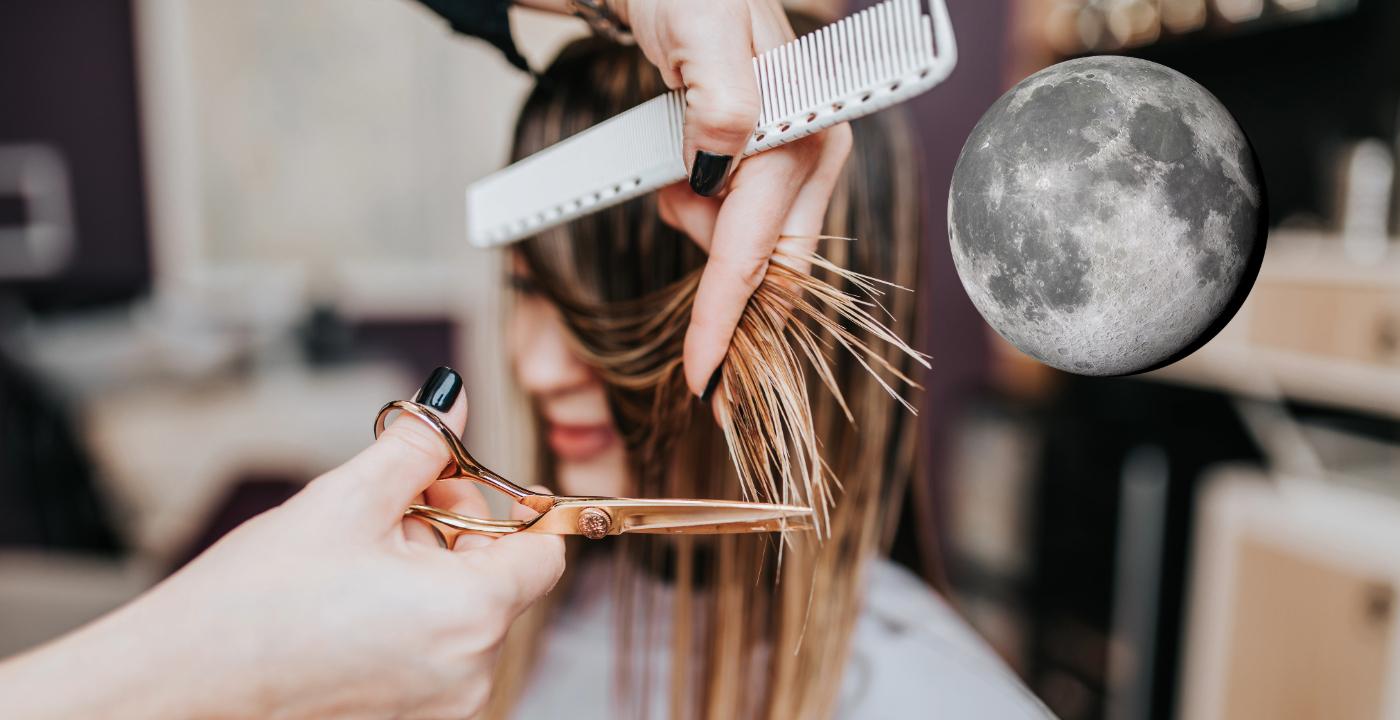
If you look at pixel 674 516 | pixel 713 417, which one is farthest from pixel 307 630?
pixel 713 417

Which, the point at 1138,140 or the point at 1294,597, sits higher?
the point at 1138,140

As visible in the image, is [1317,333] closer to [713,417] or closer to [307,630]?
[713,417]

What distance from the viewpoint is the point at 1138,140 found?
29 centimetres

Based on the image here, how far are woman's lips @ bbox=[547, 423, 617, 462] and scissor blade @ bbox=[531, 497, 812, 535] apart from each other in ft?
1.10

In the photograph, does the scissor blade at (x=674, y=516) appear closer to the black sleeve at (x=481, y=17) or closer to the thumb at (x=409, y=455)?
the thumb at (x=409, y=455)

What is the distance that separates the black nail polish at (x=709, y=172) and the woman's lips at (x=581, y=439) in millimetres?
428

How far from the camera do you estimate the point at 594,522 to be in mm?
446

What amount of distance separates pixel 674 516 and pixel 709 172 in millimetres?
186

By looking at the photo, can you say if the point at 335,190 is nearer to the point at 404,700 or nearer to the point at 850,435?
the point at 850,435

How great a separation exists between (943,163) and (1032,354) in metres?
2.42

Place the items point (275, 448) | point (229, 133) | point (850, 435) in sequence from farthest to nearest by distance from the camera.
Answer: point (229, 133) → point (275, 448) → point (850, 435)

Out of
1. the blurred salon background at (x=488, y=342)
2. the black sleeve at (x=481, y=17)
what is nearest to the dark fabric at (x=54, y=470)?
the blurred salon background at (x=488, y=342)

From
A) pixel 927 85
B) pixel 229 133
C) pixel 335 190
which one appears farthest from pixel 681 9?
pixel 229 133

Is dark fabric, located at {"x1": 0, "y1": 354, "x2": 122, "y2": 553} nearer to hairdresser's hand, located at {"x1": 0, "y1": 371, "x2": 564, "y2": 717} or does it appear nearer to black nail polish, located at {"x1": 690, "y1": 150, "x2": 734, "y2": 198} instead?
hairdresser's hand, located at {"x1": 0, "y1": 371, "x2": 564, "y2": 717}
